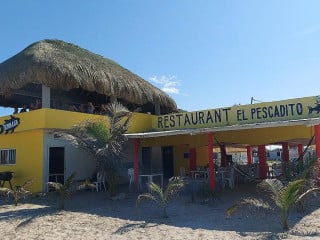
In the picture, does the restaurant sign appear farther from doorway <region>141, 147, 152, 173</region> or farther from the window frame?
the window frame

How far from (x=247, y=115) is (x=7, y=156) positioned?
1016 cm

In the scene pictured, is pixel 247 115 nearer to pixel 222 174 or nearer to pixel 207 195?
pixel 222 174

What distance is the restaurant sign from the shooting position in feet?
46.3

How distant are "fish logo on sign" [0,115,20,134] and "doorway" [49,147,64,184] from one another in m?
1.89

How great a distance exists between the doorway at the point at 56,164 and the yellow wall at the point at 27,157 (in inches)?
23.7

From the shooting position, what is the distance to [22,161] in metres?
15.2

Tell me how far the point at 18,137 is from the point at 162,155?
8190mm

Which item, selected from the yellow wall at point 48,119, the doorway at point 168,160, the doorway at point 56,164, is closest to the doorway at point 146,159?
the doorway at point 168,160

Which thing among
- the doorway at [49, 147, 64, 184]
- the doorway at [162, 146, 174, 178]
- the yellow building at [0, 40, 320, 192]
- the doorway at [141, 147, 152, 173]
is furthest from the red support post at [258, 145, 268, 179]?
the doorway at [49, 147, 64, 184]

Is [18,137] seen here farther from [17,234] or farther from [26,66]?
[17,234]

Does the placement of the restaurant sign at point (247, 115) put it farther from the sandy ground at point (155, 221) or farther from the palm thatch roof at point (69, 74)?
the sandy ground at point (155, 221)

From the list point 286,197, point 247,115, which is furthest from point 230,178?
point 286,197

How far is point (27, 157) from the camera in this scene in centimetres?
1498

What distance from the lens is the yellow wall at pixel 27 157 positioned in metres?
14.5
